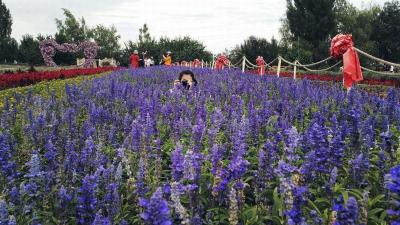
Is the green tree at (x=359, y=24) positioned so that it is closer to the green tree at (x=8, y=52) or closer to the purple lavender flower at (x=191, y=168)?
the green tree at (x=8, y=52)

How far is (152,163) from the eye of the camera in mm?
4453

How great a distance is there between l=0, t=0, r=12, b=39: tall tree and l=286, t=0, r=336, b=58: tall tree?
4561cm

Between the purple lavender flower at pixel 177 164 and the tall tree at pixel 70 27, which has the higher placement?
the tall tree at pixel 70 27

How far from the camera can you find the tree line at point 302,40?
43562mm

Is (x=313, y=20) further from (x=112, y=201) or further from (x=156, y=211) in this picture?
(x=156, y=211)

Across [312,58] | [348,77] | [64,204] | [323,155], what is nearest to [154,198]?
[64,204]

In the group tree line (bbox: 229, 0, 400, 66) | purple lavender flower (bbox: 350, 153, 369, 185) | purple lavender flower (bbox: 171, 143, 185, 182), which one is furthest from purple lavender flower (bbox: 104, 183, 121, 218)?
tree line (bbox: 229, 0, 400, 66)

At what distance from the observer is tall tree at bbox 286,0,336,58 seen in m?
45.8

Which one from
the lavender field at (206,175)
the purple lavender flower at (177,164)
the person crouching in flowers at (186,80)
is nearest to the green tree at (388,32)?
the person crouching in flowers at (186,80)

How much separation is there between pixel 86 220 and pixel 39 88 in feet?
33.5

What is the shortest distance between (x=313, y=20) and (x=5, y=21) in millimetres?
49255

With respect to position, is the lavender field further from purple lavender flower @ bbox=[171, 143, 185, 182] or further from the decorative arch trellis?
the decorative arch trellis

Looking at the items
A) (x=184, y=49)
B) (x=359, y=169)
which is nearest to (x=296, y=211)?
(x=359, y=169)

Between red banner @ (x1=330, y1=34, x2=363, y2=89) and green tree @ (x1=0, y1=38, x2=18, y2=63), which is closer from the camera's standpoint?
red banner @ (x1=330, y1=34, x2=363, y2=89)
